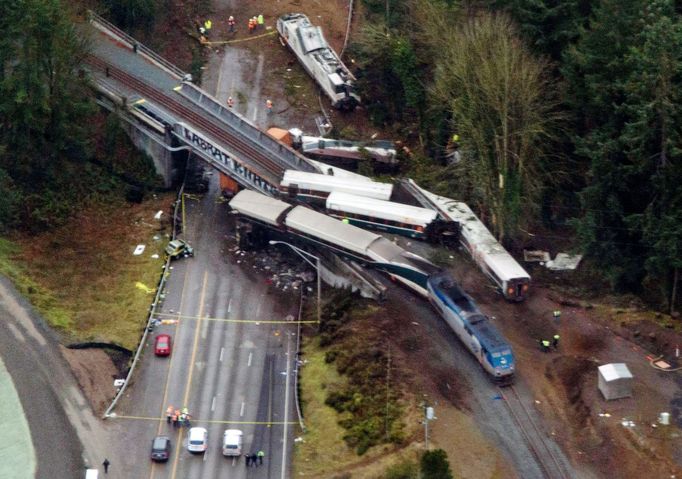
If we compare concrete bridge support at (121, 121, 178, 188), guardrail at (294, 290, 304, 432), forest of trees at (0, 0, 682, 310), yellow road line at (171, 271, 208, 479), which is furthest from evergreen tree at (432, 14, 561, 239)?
concrete bridge support at (121, 121, 178, 188)

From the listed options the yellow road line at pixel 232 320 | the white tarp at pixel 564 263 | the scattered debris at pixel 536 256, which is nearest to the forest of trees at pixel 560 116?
the white tarp at pixel 564 263

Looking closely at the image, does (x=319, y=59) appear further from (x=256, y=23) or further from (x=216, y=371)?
(x=216, y=371)

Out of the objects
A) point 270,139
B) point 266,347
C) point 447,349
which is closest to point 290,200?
point 270,139

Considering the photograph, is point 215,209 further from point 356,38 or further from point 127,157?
point 356,38

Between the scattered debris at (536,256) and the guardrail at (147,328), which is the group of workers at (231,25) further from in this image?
the scattered debris at (536,256)

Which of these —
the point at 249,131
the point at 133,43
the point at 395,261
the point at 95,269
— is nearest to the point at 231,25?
the point at 133,43
